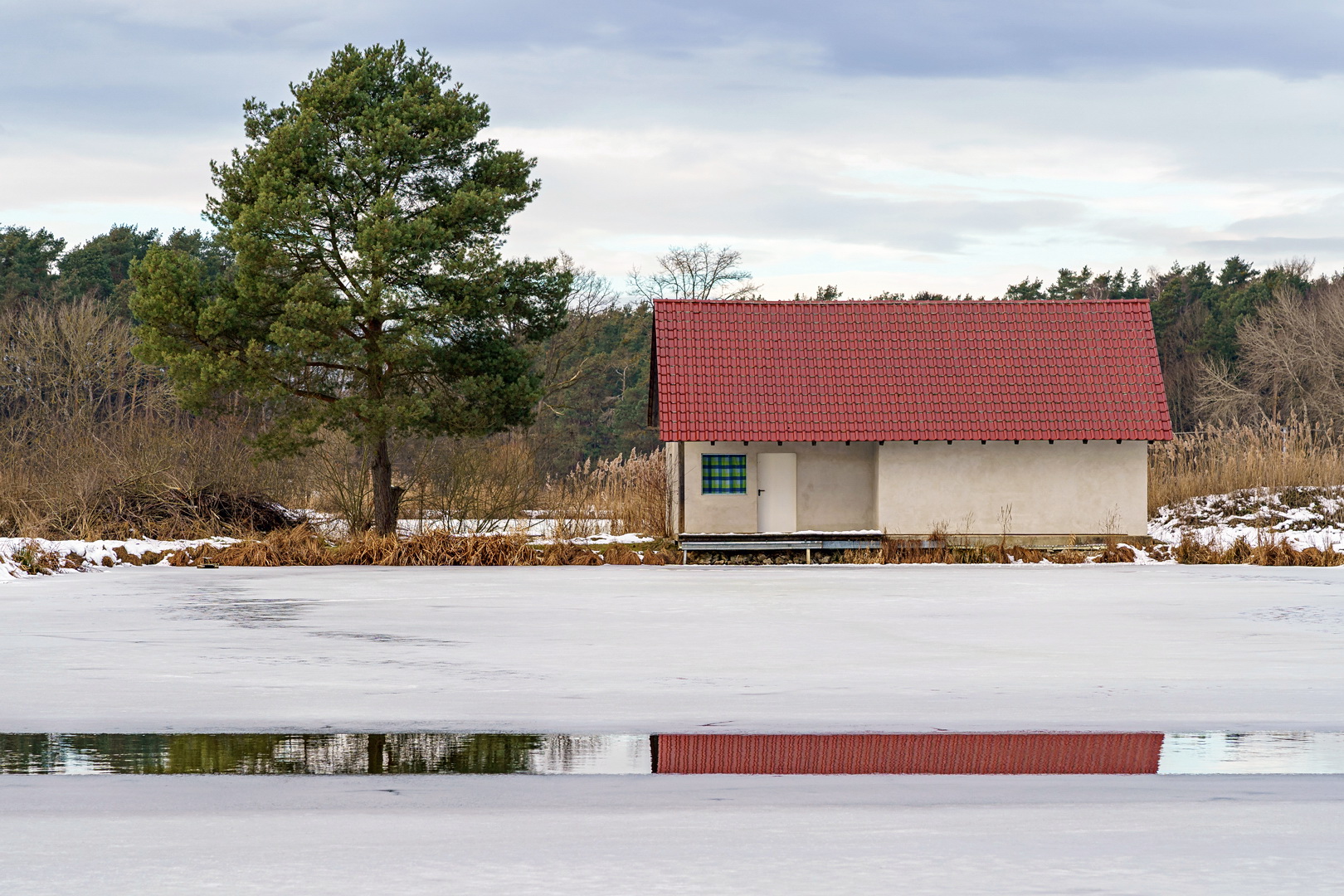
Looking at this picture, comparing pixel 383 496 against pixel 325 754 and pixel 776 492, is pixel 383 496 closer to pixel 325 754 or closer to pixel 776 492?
pixel 776 492

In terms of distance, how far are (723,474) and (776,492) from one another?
3.71 feet

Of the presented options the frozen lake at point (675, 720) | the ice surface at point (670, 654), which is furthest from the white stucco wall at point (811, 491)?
the frozen lake at point (675, 720)

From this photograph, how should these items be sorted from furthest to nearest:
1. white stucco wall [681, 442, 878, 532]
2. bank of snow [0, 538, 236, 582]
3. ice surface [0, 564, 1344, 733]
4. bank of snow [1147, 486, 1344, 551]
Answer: bank of snow [1147, 486, 1344, 551]
white stucco wall [681, 442, 878, 532]
bank of snow [0, 538, 236, 582]
ice surface [0, 564, 1344, 733]

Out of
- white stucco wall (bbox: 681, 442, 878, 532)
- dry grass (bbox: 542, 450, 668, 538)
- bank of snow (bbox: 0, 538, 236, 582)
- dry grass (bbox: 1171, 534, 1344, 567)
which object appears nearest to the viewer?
bank of snow (bbox: 0, 538, 236, 582)

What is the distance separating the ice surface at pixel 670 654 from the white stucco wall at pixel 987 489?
6.12 m

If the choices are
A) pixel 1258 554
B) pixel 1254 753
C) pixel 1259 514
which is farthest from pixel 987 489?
pixel 1254 753

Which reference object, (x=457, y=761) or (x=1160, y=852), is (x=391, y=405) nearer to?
(x=457, y=761)

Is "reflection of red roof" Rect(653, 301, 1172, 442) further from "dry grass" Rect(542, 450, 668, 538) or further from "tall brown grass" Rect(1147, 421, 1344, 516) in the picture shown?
"tall brown grass" Rect(1147, 421, 1344, 516)

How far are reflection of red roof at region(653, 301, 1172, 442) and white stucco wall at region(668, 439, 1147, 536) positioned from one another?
733 millimetres

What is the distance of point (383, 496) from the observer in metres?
27.6

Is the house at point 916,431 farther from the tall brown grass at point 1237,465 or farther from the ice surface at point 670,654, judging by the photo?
the ice surface at point 670,654

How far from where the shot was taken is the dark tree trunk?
2747 cm

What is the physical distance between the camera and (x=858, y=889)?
18.8 feet

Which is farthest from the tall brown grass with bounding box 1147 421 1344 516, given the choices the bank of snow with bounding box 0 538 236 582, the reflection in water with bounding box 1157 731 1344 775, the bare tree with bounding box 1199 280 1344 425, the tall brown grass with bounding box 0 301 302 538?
the bare tree with bounding box 1199 280 1344 425
